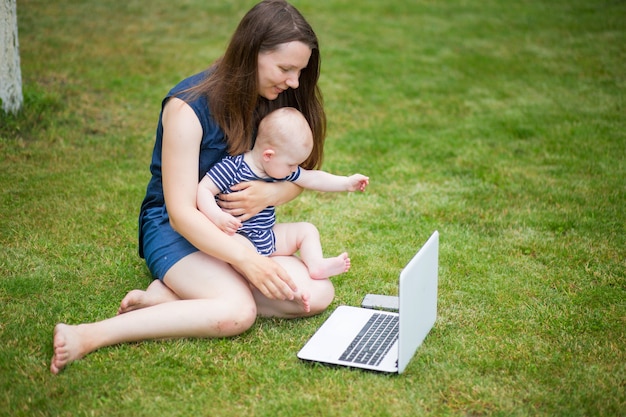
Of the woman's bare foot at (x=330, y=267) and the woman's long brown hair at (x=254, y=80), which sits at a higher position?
the woman's long brown hair at (x=254, y=80)

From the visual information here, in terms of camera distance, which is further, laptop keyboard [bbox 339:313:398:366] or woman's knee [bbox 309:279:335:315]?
woman's knee [bbox 309:279:335:315]

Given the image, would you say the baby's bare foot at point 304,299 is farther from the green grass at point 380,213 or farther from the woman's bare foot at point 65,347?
the woman's bare foot at point 65,347

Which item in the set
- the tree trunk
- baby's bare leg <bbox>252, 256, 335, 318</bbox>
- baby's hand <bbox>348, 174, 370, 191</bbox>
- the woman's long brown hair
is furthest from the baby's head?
the tree trunk

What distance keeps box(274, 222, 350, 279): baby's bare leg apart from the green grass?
0.23 metres

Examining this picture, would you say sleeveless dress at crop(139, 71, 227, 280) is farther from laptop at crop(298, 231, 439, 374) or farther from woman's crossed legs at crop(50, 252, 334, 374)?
laptop at crop(298, 231, 439, 374)

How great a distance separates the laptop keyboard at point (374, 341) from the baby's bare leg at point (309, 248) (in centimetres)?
27

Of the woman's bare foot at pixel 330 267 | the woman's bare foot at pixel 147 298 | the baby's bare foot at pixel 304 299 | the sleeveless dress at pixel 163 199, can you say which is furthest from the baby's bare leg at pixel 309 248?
the woman's bare foot at pixel 147 298

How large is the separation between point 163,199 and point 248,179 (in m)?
0.42

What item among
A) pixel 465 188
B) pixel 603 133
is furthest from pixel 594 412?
pixel 603 133

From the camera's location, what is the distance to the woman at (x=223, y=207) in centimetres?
282

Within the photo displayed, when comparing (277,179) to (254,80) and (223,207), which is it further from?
(254,80)

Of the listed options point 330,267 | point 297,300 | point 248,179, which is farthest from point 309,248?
point 248,179

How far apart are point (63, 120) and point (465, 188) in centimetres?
303

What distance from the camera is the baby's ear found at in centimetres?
299
